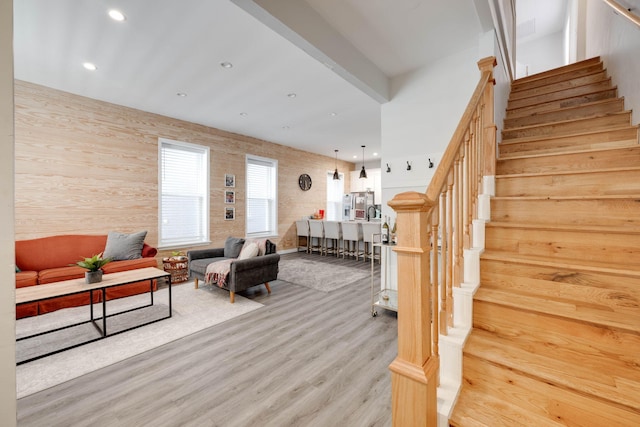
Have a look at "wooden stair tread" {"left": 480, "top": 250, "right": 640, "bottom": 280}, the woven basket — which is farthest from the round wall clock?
"wooden stair tread" {"left": 480, "top": 250, "right": 640, "bottom": 280}

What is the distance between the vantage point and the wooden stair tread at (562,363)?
103cm

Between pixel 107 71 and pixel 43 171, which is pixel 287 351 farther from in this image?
pixel 43 171

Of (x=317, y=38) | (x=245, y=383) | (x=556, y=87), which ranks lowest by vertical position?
(x=245, y=383)

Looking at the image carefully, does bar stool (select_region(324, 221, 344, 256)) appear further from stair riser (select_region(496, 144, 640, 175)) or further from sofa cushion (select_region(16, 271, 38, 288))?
sofa cushion (select_region(16, 271, 38, 288))

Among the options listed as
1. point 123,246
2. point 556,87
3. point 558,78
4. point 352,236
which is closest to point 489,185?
point 556,87

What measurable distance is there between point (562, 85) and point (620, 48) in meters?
0.67

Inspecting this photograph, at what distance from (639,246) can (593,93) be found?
89.6 inches

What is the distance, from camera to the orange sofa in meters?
3.07

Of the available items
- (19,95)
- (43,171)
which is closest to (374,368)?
(43,171)

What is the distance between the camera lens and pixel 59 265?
358cm

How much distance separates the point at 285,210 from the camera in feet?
23.8

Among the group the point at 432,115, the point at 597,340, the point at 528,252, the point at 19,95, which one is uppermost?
the point at 19,95

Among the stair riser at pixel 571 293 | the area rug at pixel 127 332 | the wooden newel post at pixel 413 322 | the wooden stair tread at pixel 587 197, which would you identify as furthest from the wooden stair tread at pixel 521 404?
the area rug at pixel 127 332

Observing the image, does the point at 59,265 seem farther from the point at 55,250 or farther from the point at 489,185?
the point at 489,185
